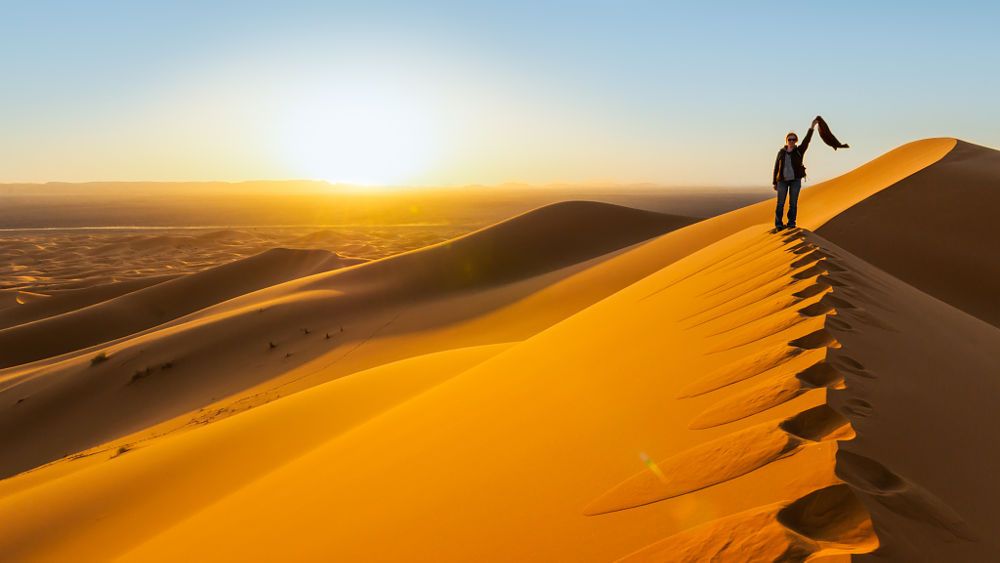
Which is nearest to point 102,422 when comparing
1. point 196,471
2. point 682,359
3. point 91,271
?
point 196,471

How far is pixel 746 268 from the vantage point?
16.7ft

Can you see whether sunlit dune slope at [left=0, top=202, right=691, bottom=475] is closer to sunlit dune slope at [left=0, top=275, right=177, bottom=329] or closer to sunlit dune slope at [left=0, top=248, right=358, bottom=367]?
sunlit dune slope at [left=0, top=248, right=358, bottom=367]

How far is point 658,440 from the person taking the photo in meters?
2.20

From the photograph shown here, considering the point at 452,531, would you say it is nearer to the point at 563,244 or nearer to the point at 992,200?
the point at 992,200

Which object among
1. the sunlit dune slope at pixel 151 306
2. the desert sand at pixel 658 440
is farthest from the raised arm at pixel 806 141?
the sunlit dune slope at pixel 151 306

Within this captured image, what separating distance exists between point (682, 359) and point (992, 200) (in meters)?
9.42

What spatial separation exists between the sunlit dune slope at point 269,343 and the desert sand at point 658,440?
1.51 feet

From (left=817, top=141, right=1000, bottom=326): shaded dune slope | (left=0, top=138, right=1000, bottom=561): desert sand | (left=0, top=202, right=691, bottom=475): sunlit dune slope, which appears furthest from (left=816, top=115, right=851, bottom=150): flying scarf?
(left=0, top=202, right=691, bottom=475): sunlit dune slope

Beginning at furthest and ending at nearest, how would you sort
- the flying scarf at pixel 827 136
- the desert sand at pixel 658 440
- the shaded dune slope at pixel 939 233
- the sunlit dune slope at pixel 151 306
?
the sunlit dune slope at pixel 151 306
the shaded dune slope at pixel 939 233
the flying scarf at pixel 827 136
the desert sand at pixel 658 440

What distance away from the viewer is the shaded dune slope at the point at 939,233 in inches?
295

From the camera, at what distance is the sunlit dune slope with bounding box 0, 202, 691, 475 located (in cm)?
1094

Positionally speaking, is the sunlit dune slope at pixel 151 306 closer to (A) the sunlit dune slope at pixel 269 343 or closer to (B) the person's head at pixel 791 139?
(A) the sunlit dune slope at pixel 269 343

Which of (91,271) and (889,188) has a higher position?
(889,188)

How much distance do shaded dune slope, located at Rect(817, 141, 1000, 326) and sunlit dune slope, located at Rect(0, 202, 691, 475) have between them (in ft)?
17.4
